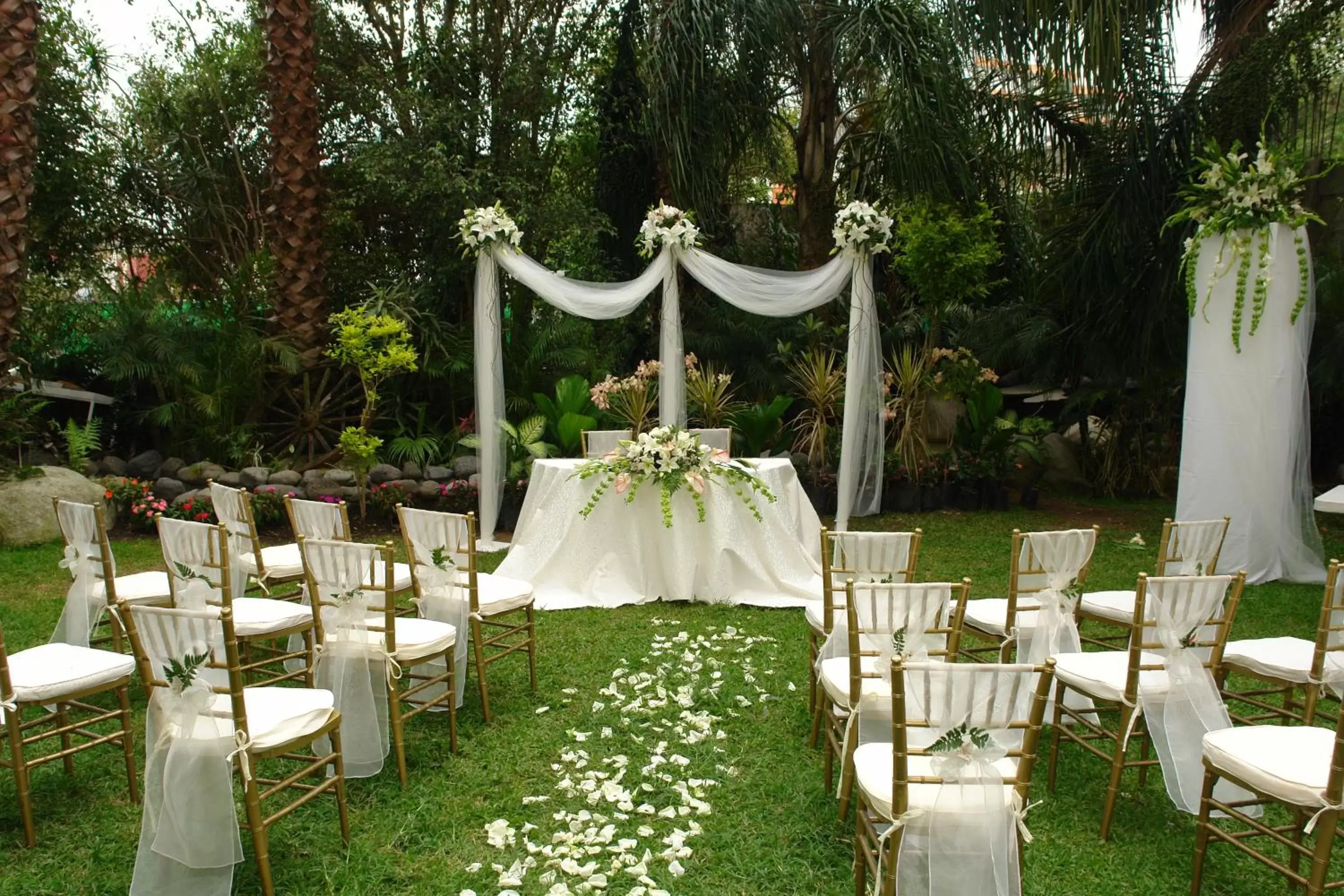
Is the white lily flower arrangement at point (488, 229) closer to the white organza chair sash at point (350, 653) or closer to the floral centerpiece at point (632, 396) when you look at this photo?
the floral centerpiece at point (632, 396)

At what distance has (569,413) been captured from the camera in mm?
9305

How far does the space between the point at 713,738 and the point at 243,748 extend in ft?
6.47

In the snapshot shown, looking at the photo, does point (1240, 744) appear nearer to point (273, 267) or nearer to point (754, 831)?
point (754, 831)

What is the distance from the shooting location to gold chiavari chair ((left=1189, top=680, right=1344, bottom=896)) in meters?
2.53

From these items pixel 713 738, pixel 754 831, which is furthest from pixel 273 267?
pixel 754 831

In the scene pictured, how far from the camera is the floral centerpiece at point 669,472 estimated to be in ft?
20.4

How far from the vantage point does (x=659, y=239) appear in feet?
24.2

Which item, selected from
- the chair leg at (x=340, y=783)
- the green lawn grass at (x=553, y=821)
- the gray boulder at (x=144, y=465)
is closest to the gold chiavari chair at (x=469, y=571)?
the green lawn grass at (x=553, y=821)

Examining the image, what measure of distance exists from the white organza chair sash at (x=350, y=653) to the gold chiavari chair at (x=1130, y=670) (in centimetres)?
250

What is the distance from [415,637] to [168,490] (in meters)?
5.90

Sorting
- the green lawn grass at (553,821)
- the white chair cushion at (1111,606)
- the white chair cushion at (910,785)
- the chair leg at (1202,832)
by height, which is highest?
the white chair cushion at (1111,606)

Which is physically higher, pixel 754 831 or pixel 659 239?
pixel 659 239

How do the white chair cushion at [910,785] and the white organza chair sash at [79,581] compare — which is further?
the white organza chair sash at [79,581]

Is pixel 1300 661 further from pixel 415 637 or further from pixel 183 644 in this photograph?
pixel 183 644
